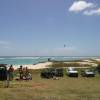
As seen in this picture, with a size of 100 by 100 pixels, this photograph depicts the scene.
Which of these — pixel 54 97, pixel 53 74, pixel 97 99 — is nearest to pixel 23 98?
pixel 54 97

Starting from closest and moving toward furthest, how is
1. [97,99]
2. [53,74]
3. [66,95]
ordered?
1. [97,99]
2. [66,95]
3. [53,74]

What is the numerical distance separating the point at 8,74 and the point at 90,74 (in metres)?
18.8

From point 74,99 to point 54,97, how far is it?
1.73 m

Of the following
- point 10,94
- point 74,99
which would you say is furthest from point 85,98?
point 10,94

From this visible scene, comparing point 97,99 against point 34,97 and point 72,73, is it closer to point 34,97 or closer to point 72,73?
point 34,97

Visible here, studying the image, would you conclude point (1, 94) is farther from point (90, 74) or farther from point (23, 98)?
point (90, 74)

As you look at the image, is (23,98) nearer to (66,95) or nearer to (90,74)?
(66,95)

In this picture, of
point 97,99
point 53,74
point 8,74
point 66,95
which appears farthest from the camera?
point 53,74

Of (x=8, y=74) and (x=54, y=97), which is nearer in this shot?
(x=54, y=97)

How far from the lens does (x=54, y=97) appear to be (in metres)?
24.0

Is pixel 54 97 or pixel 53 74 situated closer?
pixel 54 97

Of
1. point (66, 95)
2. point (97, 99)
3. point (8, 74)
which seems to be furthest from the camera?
point (8, 74)

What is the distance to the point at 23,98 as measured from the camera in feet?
76.9

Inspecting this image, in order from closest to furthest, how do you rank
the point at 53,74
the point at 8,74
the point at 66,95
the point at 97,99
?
the point at 97,99 → the point at 66,95 → the point at 8,74 → the point at 53,74
